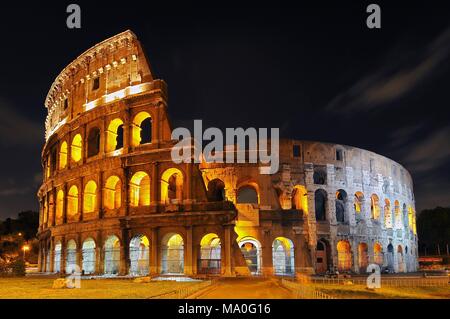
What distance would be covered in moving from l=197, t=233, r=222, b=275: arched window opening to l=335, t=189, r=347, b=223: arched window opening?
11544 millimetres

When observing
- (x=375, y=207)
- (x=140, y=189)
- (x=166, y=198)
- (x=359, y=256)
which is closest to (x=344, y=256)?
(x=359, y=256)

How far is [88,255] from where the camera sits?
33.8 meters

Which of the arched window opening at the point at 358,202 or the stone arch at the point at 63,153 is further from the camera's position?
the arched window opening at the point at 358,202

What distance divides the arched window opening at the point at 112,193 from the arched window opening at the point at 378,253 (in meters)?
21.9

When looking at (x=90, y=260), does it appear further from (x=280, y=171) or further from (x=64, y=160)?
(x=280, y=171)

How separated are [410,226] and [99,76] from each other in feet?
109

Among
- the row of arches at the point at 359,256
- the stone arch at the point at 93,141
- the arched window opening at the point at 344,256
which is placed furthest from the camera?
the arched window opening at the point at 344,256

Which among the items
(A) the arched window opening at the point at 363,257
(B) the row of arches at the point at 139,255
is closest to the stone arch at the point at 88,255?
(B) the row of arches at the point at 139,255

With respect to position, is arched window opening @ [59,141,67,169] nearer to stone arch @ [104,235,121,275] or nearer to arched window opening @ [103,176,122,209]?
arched window opening @ [103,176,122,209]

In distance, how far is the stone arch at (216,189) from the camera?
113 feet

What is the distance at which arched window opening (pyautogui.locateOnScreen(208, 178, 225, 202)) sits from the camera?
3458cm

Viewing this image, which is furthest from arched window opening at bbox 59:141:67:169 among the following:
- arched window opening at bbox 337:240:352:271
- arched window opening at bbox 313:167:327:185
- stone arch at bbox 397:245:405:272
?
stone arch at bbox 397:245:405:272

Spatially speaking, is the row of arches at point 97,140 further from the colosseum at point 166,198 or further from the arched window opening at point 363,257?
the arched window opening at point 363,257

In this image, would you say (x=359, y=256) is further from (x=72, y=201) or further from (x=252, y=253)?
(x=72, y=201)
